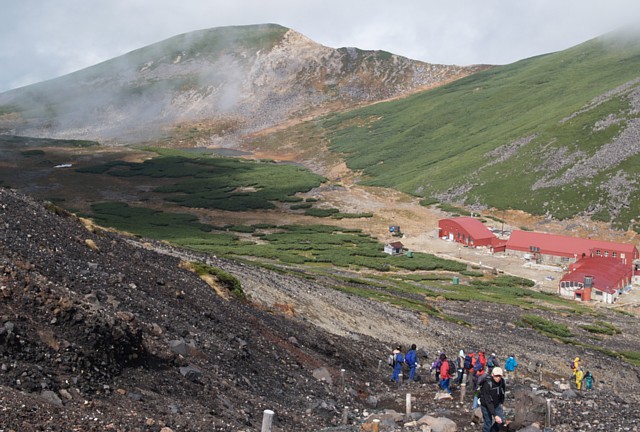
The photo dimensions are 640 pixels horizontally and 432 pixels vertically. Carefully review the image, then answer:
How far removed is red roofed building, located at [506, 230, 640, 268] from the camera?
10019 centimetres

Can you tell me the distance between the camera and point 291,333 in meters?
32.7

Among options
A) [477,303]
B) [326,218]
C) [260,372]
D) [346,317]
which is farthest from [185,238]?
[260,372]

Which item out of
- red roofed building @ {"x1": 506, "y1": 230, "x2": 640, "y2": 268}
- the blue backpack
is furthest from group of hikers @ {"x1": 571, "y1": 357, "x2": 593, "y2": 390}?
red roofed building @ {"x1": 506, "y1": 230, "x2": 640, "y2": 268}

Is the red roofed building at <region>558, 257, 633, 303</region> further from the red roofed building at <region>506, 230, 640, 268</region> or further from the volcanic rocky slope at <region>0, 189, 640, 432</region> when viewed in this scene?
the volcanic rocky slope at <region>0, 189, 640, 432</region>

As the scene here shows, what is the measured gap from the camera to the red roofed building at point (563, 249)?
100188mm

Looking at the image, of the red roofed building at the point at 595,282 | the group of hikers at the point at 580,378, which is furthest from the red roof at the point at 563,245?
the group of hikers at the point at 580,378

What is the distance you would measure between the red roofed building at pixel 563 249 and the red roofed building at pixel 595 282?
277 inches

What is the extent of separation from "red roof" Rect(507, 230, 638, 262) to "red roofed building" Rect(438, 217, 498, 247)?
4859 mm

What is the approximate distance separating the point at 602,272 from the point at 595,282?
3.20 metres

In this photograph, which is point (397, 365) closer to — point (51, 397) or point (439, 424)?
point (439, 424)

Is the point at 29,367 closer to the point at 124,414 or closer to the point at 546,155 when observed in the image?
the point at 124,414

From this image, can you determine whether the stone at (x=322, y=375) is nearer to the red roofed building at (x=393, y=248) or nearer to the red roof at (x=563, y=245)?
the red roofed building at (x=393, y=248)

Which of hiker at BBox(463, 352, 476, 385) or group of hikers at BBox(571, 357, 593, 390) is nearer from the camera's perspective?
hiker at BBox(463, 352, 476, 385)

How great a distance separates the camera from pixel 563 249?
104m
